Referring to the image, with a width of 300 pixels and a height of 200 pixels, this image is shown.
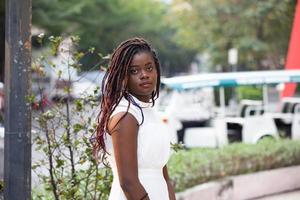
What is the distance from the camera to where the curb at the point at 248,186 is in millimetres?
6507

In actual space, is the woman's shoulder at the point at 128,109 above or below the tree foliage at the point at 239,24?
below

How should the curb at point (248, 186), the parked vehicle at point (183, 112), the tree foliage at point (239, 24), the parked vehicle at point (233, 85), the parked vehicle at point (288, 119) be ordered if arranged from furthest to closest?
the tree foliage at point (239, 24)
the parked vehicle at point (288, 119)
the parked vehicle at point (183, 112)
the parked vehicle at point (233, 85)
the curb at point (248, 186)

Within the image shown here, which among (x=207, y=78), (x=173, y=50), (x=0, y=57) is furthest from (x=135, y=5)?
(x=207, y=78)

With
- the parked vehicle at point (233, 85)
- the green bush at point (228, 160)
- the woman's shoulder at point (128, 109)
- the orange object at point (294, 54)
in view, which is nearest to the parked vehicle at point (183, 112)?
the parked vehicle at point (233, 85)

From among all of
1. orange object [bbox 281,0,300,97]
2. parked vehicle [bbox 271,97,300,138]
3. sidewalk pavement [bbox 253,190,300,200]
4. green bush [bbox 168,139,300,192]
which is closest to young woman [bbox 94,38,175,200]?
green bush [bbox 168,139,300,192]

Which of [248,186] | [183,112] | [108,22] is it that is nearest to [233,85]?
[183,112]

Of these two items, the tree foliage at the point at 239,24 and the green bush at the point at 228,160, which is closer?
the green bush at the point at 228,160

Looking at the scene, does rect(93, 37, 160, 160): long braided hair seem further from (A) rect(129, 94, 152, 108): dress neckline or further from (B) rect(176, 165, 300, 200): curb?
(B) rect(176, 165, 300, 200): curb

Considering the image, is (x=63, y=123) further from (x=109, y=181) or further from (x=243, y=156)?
(x=243, y=156)

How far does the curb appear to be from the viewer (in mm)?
6507

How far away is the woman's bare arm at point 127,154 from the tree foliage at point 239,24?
2205cm

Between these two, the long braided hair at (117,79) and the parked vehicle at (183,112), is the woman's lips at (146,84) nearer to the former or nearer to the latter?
the long braided hair at (117,79)

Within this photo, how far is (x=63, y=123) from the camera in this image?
13.4 feet

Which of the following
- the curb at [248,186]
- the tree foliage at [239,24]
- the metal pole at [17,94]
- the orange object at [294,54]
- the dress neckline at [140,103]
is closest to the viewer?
the dress neckline at [140,103]
